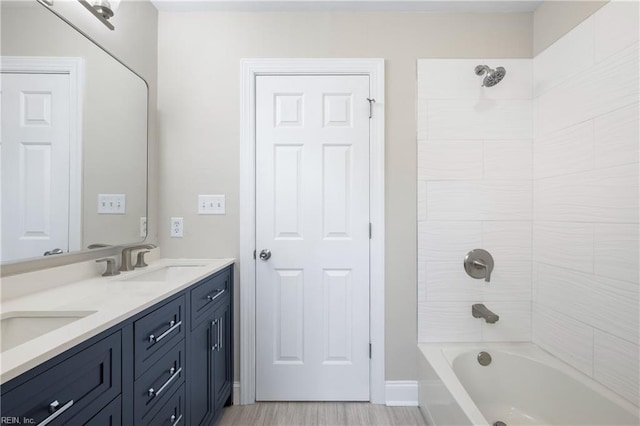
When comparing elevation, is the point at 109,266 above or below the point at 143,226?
below

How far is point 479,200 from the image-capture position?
73.4 inches

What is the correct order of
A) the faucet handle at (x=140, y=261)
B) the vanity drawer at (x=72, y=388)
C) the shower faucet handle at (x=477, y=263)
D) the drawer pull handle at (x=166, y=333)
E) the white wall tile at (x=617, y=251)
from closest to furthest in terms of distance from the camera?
the vanity drawer at (x=72, y=388), the drawer pull handle at (x=166, y=333), the white wall tile at (x=617, y=251), the faucet handle at (x=140, y=261), the shower faucet handle at (x=477, y=263)

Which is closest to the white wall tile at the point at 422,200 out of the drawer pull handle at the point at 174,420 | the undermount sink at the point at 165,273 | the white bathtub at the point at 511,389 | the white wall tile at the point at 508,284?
the white wall tile at the point at 508,284

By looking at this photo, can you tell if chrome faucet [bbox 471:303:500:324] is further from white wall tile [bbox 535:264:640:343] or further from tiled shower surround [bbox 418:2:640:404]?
white wall tile [bbox 535:264:640:343]

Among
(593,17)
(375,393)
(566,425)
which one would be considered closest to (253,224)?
(375,393)

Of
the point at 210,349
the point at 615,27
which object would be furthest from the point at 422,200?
the point at 210,349

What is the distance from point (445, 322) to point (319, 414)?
96 centimetres

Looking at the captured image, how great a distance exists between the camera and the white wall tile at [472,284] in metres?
1.86

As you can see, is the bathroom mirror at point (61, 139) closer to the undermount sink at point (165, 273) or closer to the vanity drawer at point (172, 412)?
the undermount sink at point (165, 273)

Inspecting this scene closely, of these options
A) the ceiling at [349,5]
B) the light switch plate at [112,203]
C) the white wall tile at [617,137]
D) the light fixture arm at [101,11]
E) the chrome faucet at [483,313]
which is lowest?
the chrome faucet at [483,313]

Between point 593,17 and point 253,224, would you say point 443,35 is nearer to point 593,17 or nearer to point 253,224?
point 593,17

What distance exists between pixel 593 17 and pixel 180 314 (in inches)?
94.3

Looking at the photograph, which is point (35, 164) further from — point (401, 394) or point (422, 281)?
point (401, 394)

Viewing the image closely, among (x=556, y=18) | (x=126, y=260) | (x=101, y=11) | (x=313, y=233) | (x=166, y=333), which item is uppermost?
(x=556, y=18)
